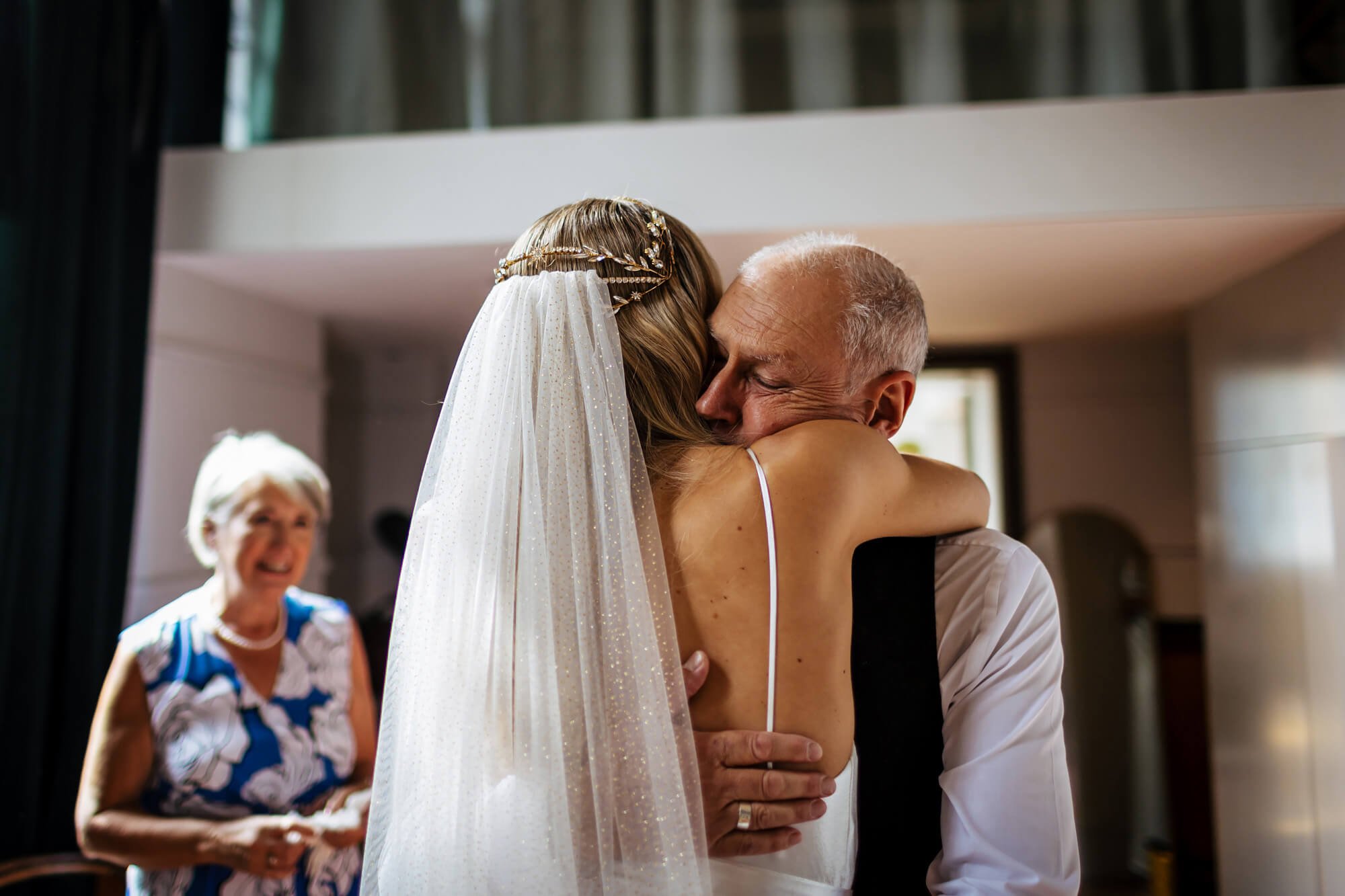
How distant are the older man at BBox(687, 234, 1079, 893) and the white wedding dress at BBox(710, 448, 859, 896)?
2 centimetres

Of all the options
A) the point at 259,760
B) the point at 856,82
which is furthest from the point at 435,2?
the point at 259,760

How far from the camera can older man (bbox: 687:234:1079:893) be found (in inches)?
49.6

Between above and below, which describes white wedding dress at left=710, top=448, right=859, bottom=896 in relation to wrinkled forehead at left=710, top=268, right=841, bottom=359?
below

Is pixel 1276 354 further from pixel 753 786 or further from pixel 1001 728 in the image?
pixel 753 786

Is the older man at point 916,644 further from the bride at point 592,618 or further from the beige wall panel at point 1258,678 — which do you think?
the beige wall panel at point 1258,678

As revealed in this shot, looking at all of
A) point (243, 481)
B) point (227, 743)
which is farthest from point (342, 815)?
point (243, 481)

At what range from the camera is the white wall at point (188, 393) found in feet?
10.3

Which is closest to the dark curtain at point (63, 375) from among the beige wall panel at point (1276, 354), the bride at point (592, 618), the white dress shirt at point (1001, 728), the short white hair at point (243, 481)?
the short white hair at point (243, 481)

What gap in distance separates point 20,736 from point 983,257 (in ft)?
10.8

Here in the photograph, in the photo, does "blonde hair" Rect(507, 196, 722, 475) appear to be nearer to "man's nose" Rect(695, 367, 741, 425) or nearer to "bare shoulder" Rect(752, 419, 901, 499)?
"man's nose" Rect(695, 367, 741, 425)

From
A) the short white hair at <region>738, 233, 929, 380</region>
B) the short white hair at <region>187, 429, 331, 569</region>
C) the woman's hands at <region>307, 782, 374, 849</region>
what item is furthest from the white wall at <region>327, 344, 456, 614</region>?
the short white hair at <region>738, 233, 929, 380</region>

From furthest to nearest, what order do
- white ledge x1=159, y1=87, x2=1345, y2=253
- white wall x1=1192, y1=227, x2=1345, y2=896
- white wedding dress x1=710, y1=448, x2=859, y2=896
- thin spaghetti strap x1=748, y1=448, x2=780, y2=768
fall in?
1. white wall x1=1192, y1=227, x2=1345, y2=896
2. white ledge x1=159, y1=87, x2=1345, y2=253
3. white wedding dress x1=710, y1=448, x2=859, y2=896
4. thin spaghetti strap x1=748, y1=448, x2=780, y2=768

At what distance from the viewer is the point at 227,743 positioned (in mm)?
2326

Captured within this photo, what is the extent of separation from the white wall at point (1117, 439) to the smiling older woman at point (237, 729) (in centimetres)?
352
